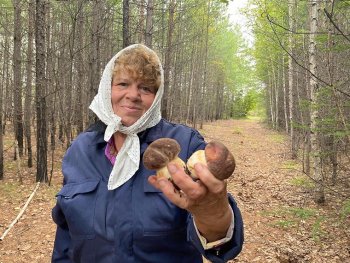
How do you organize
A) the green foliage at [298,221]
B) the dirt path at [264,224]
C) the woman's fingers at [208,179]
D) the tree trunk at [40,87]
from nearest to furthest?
the woman's fingers at [208,179] < the green foliage at [298,221] < the dirt path at [264,224] < the tree trunk at [40,87]

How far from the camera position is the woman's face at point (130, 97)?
70.5 inches

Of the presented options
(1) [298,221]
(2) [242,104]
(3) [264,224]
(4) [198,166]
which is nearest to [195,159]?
(4) [198,166]

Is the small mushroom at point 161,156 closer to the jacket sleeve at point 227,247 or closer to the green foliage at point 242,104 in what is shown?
the jacket sleeve at point 227,247

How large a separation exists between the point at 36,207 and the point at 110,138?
230 inches

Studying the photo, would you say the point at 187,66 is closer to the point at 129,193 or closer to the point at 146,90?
the point at 146,90

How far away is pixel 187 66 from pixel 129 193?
25.1 meters

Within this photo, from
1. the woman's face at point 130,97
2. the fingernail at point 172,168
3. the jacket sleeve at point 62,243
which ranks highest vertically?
the woman's face at point 130,97

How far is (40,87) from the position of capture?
8.00 metres

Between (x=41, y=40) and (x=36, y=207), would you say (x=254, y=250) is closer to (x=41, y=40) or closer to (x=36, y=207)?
(x=36, y=207)

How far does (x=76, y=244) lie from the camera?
1774 mm

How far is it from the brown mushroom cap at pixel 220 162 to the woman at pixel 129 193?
0.34 meters

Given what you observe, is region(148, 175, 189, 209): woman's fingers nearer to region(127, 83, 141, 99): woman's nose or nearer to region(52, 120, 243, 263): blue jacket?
region(52, 120, 243, 263): blue jacket

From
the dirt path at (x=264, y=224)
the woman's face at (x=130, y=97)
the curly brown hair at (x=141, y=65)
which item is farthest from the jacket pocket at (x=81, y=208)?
the dirt path at (x=264, y=224)

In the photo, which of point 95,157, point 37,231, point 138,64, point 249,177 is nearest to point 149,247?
point 95,157
